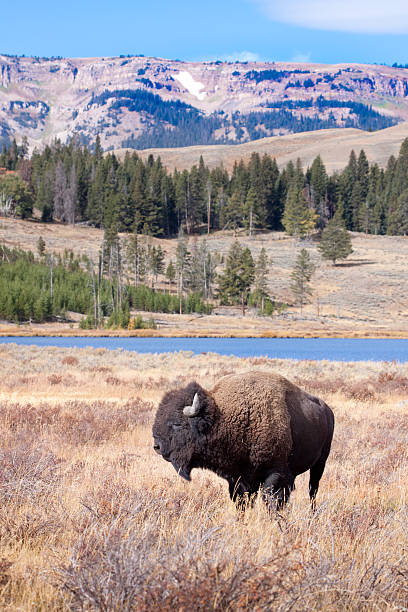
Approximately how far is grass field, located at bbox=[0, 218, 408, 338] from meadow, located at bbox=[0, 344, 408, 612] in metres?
50.3

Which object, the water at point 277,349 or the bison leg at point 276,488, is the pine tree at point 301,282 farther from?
the bison leg at point 276,488

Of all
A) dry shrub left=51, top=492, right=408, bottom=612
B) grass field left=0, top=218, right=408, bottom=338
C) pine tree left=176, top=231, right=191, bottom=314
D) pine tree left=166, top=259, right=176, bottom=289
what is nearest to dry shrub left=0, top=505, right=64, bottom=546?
dry shrub left=51, top=492, right=408, bottom=612

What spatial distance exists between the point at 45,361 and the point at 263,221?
104970mm

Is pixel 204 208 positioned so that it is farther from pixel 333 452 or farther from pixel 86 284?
pixel 333 452

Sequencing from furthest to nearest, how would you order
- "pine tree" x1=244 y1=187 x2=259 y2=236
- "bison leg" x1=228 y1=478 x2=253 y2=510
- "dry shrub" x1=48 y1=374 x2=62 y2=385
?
"pine tree" x1=244 y1=187 x2=259 y2=236, "dry shrub" x1=48 y1=374 x2=62 y2=385, "bison leg" x1=228 y1=478 x2=253 y2=510

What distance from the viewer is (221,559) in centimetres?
419

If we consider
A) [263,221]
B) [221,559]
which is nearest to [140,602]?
[221,559]

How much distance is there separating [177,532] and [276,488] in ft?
3.62

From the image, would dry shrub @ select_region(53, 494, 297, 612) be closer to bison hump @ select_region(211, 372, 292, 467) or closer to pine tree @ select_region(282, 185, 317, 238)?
bison hump @ select_region(211, 372, 292, 467)

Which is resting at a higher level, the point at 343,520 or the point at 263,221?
the point at 263,221

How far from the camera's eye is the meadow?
3.66 metres

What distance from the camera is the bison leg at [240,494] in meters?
5.78

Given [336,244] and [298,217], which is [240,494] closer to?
[336,244]

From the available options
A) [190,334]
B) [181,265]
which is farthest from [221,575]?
[181,265]
